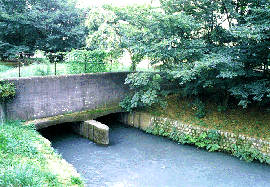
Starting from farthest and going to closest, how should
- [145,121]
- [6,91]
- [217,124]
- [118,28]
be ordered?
[118,28], [145,121], [217,124], [6,91]

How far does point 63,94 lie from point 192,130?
624cm

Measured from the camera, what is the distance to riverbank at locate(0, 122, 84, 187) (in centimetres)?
502

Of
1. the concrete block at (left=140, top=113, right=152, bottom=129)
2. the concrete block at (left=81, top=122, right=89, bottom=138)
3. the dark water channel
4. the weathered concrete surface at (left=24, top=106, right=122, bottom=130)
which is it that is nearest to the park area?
the concrete block at (left=140, top=113, right=152, bottom=129)

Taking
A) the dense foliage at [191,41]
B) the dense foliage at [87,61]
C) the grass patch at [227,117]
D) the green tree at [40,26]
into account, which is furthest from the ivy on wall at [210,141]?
the green tree at [40,26]

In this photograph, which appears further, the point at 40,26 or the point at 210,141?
the point at 40,26

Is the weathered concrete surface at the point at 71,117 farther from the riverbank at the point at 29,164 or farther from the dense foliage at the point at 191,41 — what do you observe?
the riverbank at the point at 29,164

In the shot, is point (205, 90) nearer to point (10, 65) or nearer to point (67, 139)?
point (67, 139)

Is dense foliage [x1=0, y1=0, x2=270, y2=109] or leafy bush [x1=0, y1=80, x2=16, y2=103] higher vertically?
dense foliage [x1=0, y1=0, x2=270, y2=109]

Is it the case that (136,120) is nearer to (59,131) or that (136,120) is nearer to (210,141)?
(59,131)

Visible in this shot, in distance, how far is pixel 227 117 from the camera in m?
11.3

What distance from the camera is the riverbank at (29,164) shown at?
502cm

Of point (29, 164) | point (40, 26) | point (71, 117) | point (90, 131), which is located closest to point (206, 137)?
point (90, 131)

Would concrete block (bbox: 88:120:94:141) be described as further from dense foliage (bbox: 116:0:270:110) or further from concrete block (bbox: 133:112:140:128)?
dense foliage (bbox: 116:0:270:110)

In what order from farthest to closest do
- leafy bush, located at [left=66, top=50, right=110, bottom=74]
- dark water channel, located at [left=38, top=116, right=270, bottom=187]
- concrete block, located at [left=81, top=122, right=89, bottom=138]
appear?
leafy bush, located at [left=66, top=50, right=110, bottom=74]
concrete block, located at [left=81, top=122, right=89, bottom=138]
dark water channel, located at [left=38, top=116, right=270, bottom=187]
